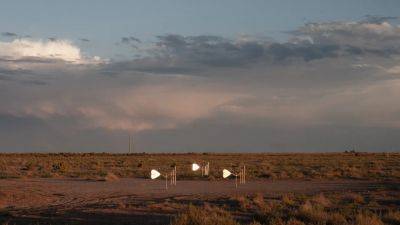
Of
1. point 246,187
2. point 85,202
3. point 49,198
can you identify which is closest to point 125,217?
point 85,202

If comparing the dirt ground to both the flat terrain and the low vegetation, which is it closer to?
the flat terrain

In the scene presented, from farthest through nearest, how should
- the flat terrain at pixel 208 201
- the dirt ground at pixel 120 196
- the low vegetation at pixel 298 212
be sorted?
the dirt ground at pixel 120 196 → the flat terrain at pixel 208 201 → the low vegetation at pixel 298 212

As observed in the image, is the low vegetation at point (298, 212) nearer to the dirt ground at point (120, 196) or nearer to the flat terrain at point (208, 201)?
the flat terrain at point (208, 201)

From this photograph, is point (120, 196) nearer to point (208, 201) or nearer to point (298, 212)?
point (208, 201)

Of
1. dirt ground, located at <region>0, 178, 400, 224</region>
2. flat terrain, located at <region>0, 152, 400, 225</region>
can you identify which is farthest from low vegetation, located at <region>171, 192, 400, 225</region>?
dirt ground, located at <region>0, 178, 400, 224</region>

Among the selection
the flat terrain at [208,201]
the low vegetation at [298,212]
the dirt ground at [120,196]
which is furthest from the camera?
the dirt ground at [120,196]

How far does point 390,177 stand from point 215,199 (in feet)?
62.4

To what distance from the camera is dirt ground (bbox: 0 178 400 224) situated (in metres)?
22.2

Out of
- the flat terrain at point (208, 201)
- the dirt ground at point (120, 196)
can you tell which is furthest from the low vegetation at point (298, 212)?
the dirt ground at point (120, 196)

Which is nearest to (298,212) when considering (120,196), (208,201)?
(208,201)

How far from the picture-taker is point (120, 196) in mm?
29938

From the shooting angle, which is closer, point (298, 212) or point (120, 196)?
point (298, 212)

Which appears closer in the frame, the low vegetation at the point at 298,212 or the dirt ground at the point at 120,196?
the low vegetation at the point at 298,212

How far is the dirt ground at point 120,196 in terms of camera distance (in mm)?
22167
